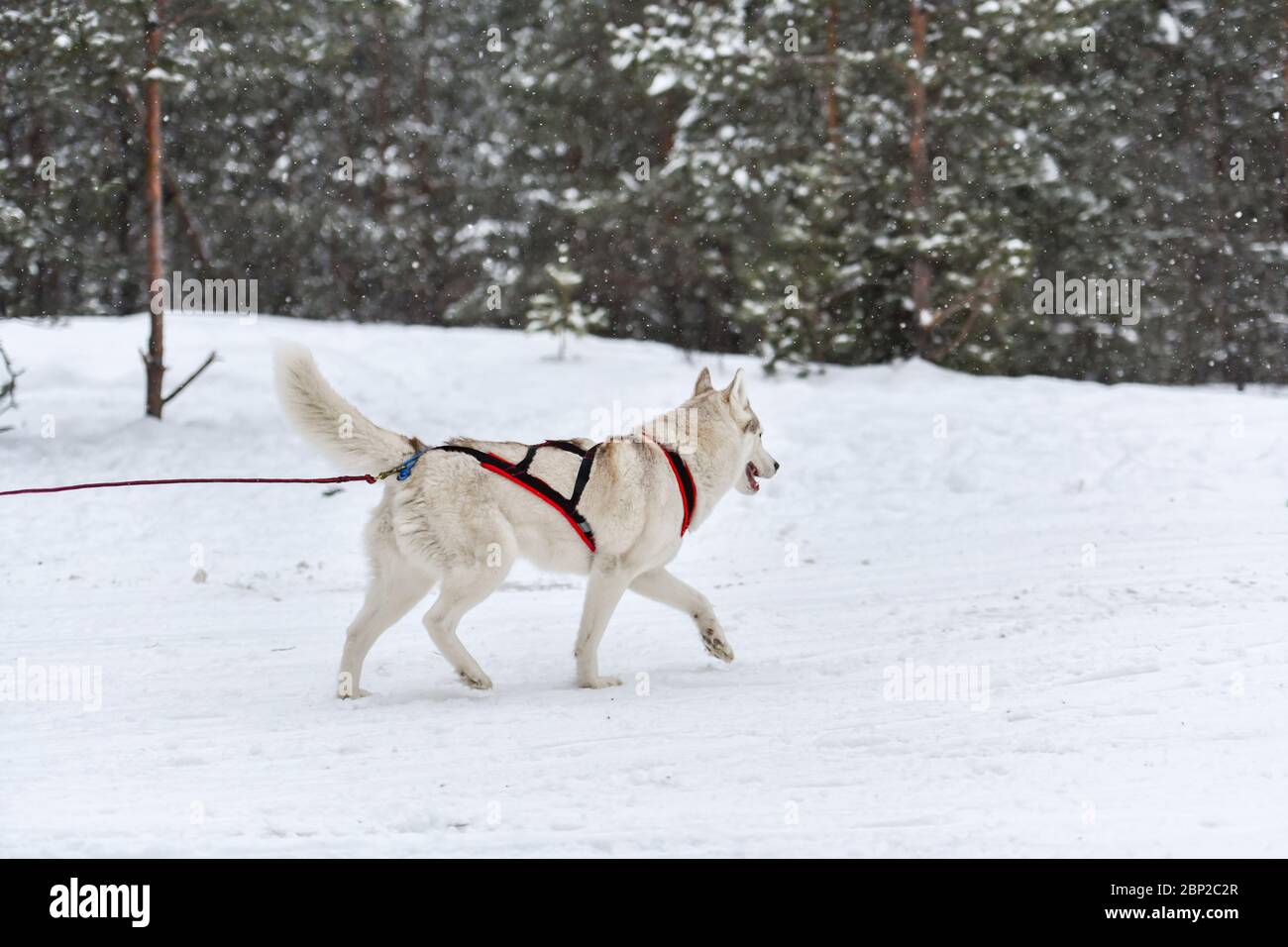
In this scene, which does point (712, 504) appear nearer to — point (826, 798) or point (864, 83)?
point (826, 798)

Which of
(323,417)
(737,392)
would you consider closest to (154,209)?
(323,417)

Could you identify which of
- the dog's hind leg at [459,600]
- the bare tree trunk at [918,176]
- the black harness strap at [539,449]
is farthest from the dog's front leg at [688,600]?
the bare tree trunk at [918,176]

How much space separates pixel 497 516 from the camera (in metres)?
5.42

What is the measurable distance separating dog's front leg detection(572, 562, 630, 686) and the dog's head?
3.70ft

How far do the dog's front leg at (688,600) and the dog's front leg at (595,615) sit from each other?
1.07ft

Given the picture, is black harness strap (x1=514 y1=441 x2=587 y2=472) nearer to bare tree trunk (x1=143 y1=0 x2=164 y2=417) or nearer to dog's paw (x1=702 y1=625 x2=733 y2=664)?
dog's paw (x1=702 y1=625 x2=733 y2=664)

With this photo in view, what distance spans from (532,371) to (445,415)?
264 cm

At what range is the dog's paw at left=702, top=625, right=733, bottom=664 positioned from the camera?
6.03m

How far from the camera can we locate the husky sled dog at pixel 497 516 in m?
5.31

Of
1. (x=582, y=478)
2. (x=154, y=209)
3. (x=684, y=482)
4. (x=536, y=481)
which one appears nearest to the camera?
(x=536, y=481)

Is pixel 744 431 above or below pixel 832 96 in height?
below

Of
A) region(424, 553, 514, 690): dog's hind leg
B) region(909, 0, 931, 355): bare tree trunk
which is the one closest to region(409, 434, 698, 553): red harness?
region(424, 553, 514, 690): dog's hind leg

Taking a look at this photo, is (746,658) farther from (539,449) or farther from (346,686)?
(346,686)

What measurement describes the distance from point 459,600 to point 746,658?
6.13 ft
